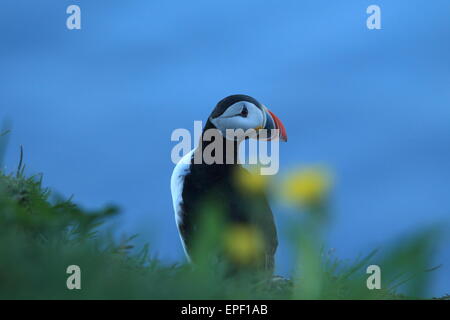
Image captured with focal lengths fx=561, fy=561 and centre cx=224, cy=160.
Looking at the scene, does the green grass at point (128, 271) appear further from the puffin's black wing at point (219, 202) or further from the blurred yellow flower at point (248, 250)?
the puffin's black wing at point (219, 202)

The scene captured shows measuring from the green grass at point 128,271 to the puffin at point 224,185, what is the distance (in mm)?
938

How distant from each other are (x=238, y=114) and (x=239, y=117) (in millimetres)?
24

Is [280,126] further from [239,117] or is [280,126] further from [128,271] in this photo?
[128,271]

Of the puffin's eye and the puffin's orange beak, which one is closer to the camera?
the puffin's eye

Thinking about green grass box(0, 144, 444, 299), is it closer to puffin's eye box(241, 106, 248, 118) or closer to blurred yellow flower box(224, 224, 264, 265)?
blurred yellow flower box(224, 224, 264, 265)

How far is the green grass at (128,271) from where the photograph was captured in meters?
1.36

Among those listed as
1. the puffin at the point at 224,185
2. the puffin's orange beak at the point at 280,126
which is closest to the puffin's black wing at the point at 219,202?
the puffin at the point at 224,185

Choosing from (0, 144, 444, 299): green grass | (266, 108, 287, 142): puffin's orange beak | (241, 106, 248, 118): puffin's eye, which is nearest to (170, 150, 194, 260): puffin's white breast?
(241, 106, 248, 118): puffin's eye

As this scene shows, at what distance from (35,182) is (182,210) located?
0.97 meters

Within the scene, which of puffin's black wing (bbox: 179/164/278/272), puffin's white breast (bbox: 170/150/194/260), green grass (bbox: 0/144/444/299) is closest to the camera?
green grass (bbox: 0/144/444/299)

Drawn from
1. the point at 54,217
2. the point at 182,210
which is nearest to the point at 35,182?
the point at 182,210

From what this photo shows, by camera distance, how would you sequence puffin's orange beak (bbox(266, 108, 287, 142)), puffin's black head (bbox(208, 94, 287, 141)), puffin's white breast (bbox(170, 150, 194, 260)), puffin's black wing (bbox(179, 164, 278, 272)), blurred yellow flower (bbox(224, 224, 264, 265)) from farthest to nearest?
puffin's orange beak (bbox(266, 108, 287, 142)) < puffin's black head (bbox(208, 94, 287, 141)) < puffin's white breast (bbox(170, 150, 194, 260)) < puffin's black wing (bbox(179, 164, 278, 272)) < blurred yellow flower (bbox(224, 224, 264, 265))

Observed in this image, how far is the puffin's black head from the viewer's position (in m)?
4.10
